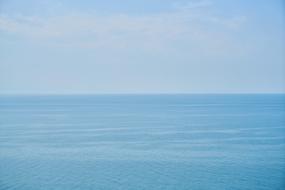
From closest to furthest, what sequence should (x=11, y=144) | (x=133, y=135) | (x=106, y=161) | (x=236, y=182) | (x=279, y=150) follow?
1. (x=236, y=182)
2. (x=106, y=161)
3. (x=279, y=150)
4. (x=11, y=144)
5. (x=133, y=135)

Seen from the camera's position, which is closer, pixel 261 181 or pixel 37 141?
pixel 261 181

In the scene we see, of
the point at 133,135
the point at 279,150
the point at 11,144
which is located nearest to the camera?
the point at 279,150

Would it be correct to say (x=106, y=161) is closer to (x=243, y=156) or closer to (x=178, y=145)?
(x=178, y=145)

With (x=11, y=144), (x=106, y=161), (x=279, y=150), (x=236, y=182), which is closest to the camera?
(x=236, y=182)

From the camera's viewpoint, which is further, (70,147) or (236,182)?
(70,147)

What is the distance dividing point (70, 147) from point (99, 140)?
4194mm

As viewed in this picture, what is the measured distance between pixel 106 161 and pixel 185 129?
1866 cm

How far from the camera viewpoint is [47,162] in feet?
82.1

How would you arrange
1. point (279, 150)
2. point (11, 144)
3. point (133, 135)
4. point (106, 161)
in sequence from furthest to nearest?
1. point (133, 135)
2. point (11, 144)
3. point (279, 150)
4. point (106, 161)

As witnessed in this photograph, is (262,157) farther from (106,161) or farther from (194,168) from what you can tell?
(106,161)

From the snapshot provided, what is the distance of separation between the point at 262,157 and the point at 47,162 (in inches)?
644

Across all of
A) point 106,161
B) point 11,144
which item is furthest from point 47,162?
point 11,144

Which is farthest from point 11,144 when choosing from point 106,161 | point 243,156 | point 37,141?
point 243,156

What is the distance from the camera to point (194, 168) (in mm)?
23625
